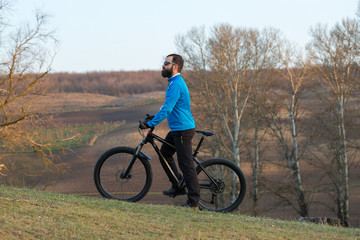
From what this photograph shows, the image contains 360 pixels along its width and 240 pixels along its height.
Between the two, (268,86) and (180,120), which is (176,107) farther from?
(268,86)

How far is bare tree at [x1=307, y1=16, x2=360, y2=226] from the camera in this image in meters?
36.8

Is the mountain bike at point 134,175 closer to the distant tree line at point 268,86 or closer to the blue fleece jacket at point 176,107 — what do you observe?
the blue fleece jacket at point 176,107

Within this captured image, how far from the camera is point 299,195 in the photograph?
124 feet

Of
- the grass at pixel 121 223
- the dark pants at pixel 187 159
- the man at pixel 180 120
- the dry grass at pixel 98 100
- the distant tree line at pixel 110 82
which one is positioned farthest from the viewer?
the distant tree line at pixel 110 82

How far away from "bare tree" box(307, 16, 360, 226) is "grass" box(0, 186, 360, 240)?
100 ft

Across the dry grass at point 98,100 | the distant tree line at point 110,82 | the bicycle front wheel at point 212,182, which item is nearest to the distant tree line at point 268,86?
the bicycle front wheel at point 212,182

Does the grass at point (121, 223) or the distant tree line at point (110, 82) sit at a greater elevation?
the distant tree line at point (110, 82)

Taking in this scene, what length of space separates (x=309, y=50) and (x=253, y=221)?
34.3 metres

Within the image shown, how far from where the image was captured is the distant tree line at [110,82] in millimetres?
118250

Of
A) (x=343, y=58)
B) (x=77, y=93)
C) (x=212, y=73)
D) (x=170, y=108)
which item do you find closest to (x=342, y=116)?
(x=343, y=58)

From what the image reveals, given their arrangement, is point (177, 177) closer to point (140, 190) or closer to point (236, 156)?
point (140, 190)

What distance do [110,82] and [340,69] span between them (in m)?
89.6

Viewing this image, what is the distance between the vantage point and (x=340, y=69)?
126ft

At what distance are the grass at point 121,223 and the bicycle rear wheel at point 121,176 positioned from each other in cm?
31
